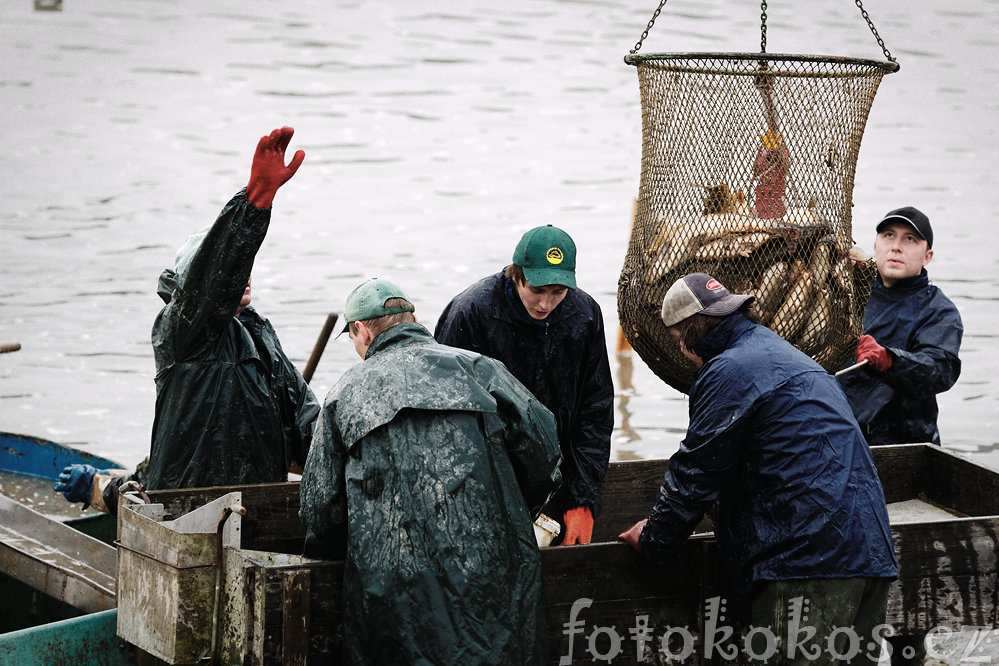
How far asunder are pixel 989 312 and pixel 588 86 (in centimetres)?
1236

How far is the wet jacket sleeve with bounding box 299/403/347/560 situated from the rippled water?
5433 millimetres

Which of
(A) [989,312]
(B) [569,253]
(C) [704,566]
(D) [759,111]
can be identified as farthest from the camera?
(A) [989,312]

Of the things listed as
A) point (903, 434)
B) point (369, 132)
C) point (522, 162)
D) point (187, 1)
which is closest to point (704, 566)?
point (903, 434)

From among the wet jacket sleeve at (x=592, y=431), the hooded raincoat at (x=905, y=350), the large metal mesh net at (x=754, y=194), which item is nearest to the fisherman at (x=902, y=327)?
the hooded raincoat at (x=905, y=350)

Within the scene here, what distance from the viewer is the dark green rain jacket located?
4004mm

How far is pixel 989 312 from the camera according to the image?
14.3 m

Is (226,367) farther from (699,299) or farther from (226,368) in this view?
(699,299)

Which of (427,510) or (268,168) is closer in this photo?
(427,510)

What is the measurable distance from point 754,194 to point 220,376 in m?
2.17

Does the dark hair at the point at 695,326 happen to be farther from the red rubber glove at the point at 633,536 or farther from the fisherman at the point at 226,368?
the fisherman at the point at 226,368

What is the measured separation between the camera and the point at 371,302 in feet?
14.0

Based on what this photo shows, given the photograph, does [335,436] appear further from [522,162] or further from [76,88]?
[76,88]

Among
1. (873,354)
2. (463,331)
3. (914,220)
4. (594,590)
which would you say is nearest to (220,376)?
(463,331)

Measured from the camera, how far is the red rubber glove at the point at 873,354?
6.10m
